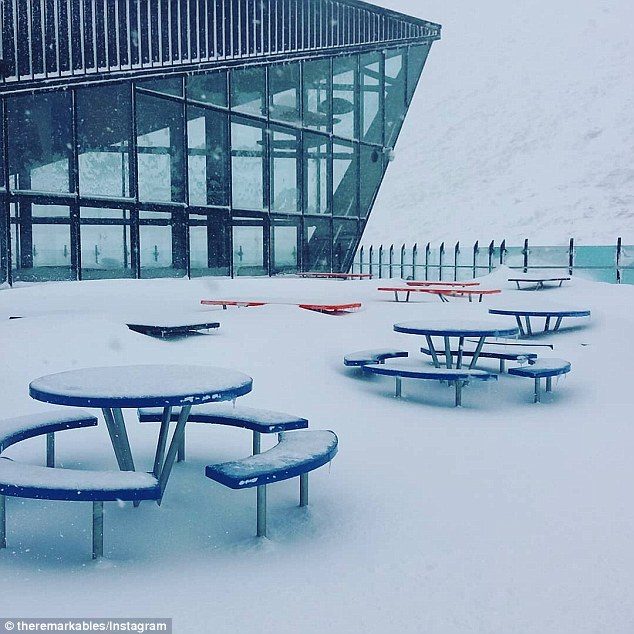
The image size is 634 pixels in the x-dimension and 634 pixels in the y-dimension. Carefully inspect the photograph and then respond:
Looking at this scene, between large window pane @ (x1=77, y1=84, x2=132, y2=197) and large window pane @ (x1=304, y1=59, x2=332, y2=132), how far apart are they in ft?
17.0

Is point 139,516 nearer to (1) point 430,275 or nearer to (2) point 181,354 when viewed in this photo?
(2) point 181,354

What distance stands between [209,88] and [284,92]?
2835mm

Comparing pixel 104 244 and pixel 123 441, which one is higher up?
pixel 104 244

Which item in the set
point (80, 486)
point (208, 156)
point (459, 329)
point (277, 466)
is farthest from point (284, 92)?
point (80, 486)

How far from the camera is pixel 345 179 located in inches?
888

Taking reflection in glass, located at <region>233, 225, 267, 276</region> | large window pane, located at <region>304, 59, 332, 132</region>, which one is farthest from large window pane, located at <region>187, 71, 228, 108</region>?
reflection in glass, located at <region>233, 225, 267, 276</region>

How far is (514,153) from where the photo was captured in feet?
397

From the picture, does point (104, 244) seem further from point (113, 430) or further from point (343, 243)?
point (113, 430)

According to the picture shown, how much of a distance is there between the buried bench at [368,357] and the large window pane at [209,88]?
1115 cm

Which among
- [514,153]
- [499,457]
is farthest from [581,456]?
[514,153]

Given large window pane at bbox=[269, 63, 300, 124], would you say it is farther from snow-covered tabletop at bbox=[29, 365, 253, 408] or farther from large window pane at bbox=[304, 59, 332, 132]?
snow-covered tabletop at bbox=[29, 365, 253, 408]

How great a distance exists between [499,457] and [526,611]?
A: 96.0 inches

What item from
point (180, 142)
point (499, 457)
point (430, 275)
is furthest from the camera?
point (430, 275)

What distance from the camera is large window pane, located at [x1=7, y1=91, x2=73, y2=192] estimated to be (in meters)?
17.5
